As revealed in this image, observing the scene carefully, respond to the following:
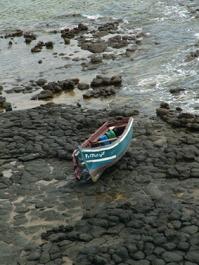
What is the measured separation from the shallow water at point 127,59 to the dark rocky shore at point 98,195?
4.10 m

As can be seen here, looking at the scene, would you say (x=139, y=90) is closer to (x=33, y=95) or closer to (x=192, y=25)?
(x=33, y=95)

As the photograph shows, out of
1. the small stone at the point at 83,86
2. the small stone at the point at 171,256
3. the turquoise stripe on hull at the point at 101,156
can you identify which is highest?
the turquoise stripe on hull at the point at 101,156

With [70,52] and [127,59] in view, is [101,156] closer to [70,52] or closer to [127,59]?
[127,59]

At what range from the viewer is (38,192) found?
2156 cm

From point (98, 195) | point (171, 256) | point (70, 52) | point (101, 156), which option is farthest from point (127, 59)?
point (171, 256)

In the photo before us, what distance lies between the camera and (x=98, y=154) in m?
21.5

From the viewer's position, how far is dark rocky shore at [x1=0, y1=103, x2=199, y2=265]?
56.0 ft

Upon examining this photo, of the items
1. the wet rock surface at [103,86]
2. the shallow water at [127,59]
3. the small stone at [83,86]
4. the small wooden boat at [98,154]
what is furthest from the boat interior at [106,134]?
the small stone at [83,86]

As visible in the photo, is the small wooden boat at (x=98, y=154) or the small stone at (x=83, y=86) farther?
the small stone at (x=83, y=86)

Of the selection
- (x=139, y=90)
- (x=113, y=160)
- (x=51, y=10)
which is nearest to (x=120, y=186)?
(x=113, y=160)

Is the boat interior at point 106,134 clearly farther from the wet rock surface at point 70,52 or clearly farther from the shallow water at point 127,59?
the wet rock surface at point 70,52

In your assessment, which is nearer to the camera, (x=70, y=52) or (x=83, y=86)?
(x=83, y=86)

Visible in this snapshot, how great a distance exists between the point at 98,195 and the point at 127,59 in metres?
19.7

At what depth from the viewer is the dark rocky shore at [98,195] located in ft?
56.0
